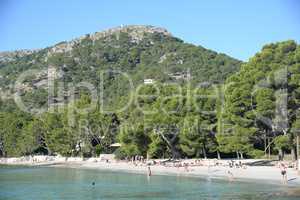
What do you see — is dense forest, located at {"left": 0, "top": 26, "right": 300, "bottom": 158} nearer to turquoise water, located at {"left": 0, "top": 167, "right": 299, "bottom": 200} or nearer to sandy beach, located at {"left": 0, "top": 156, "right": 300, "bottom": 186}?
sandy beach, located at {"left": 0, "top": 156, "right": 300, "bottom": 186}

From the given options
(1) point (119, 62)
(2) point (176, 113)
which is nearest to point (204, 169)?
(2) point (176, 113)

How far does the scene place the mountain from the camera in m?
127

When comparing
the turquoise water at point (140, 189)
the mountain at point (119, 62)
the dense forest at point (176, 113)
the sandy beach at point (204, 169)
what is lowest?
the turquoise water at point (140, 189)

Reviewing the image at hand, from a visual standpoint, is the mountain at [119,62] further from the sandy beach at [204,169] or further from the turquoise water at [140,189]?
the turquoise water at [140,189]

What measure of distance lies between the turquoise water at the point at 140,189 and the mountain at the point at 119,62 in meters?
64.7

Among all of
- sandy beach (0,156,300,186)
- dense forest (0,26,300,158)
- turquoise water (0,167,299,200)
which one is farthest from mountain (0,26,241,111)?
turquoise water (0,167,299,200)

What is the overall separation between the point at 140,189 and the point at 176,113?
20.3 meters

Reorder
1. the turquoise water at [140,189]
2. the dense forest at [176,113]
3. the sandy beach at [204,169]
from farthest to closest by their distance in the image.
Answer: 1. the dense forest at [176,113]
2. the sandy beach at [204,169]
3. the turquoise water at [140,189]

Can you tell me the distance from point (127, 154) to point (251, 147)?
21174 millimetres

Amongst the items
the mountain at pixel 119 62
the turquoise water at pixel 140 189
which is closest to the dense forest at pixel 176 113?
the mountain at pixel 119 62

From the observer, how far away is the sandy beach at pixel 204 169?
40094 millimetres

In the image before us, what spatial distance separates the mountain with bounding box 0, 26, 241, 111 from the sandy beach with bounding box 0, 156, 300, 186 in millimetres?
43904

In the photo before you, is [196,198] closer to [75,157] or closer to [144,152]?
[144,152]

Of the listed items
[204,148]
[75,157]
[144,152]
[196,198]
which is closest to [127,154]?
[144,152]
